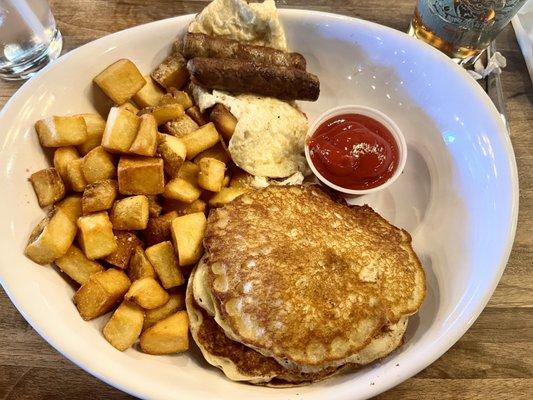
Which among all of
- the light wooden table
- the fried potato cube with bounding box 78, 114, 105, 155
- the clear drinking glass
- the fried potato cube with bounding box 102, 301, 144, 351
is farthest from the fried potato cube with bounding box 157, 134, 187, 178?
the clear drinking glass

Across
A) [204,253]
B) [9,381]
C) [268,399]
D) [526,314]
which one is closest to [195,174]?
[204,253]

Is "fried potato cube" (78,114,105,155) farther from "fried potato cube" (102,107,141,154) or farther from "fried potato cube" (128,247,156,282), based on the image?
"fried potato cube" (128,247,156,282)

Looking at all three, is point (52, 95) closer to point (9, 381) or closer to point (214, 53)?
point (214, 53)

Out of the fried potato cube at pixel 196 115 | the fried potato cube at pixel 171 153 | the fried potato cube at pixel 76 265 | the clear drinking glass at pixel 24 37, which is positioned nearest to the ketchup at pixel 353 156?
the fried potato cube at pixel 196 115

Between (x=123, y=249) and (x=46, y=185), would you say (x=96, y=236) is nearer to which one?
(x=123, y=249)

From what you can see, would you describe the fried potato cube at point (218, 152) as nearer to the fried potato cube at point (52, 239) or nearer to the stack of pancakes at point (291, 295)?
the stack of pancakes at point (291, 295)
